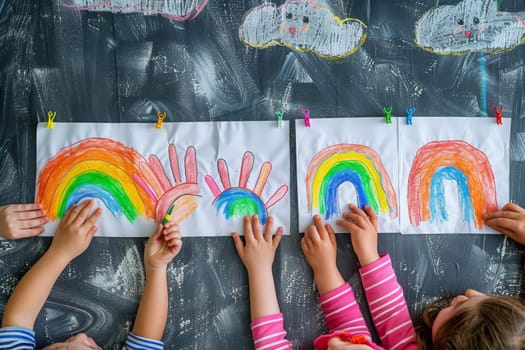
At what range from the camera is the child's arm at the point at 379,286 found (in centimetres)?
115

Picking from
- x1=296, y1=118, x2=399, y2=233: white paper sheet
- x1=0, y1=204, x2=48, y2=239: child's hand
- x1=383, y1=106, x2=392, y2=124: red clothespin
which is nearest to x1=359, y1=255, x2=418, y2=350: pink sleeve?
x1=296, y1=118, x2=399, y2=233: white paper sheet

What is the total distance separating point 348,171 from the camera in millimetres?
1216

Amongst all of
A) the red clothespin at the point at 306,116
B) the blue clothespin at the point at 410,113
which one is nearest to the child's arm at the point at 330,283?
the red clothespin at the point at 306,116

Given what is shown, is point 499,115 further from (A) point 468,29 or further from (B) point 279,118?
(B) point 279,118

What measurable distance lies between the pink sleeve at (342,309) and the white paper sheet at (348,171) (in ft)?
0.52

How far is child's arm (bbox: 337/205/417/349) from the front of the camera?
115cm

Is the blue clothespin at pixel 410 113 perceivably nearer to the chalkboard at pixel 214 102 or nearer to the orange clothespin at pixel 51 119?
the chalkboard at pixel 214 102

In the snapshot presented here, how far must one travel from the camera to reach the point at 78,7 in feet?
4.15

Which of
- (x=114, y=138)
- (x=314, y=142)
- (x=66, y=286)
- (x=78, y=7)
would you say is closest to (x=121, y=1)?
(x=78, y=7)

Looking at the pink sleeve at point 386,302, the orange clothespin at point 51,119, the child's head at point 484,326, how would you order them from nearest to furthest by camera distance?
the child's head at point 484,326, the pink sleeve at point 386,302, the orange clothespin at point 51,119

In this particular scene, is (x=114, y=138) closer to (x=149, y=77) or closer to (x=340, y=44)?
(x=149, y=77)

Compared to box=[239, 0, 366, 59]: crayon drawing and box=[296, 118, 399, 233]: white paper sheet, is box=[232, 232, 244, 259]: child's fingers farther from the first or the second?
box=[239, 0, 366, 59]: crayon drawing

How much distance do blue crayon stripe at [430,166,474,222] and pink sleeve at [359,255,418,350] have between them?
185 millimetres

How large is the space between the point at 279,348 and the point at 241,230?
31 cm
